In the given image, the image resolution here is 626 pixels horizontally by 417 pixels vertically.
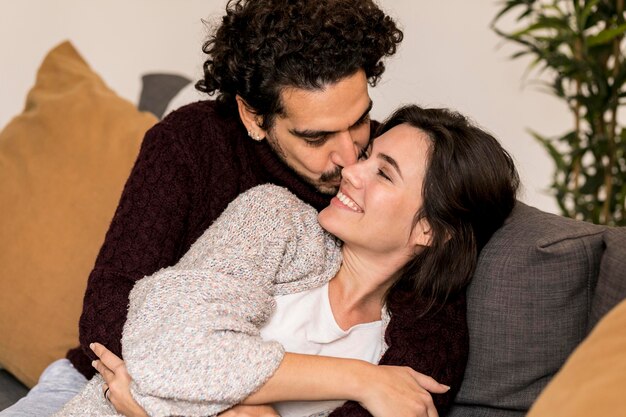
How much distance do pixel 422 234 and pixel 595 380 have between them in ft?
2.25

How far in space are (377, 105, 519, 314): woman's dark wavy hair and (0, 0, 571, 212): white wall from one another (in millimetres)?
1294

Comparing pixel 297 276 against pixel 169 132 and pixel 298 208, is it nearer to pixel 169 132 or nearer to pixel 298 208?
pixel 298 208

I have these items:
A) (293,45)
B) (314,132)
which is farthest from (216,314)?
(293,45)

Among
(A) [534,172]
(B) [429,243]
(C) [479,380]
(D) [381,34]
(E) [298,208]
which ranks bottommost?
(A) [534,172]

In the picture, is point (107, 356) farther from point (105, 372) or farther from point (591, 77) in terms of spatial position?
point (591, 77)

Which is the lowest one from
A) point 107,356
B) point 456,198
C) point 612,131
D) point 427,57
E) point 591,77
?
point 612,131

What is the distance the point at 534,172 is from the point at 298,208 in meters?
1.77

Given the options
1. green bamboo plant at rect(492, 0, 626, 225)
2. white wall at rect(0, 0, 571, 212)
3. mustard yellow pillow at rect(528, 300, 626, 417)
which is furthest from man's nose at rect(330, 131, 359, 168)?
white wall at rect(0, 0, 571, 212)

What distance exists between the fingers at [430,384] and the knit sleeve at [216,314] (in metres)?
0.29

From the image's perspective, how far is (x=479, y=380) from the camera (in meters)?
1.61

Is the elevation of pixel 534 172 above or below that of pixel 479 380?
below

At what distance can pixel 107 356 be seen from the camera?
155cm

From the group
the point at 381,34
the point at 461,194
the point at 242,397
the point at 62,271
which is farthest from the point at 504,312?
the point at 62,271

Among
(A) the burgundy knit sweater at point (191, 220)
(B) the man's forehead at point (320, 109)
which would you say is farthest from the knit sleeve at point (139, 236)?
(B) the man's forehead at point (320, 109)
